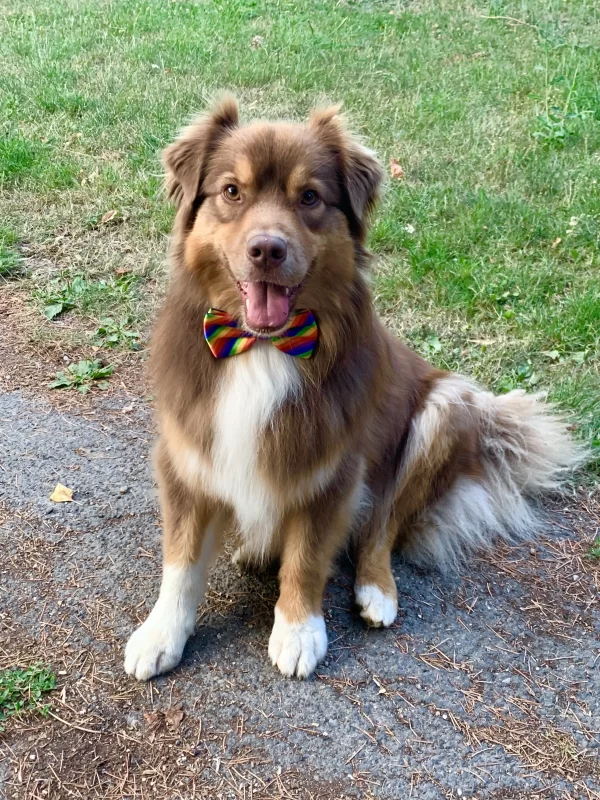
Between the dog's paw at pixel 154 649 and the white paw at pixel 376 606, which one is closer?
the dog's paw at pixel 154 649

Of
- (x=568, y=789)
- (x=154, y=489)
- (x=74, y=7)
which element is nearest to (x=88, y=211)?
(x=154, y=489)

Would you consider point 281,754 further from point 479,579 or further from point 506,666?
point 479,579

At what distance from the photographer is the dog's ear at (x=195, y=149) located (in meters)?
2.72

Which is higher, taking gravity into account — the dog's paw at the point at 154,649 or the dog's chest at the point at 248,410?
the dog's chest at the point at 248,410

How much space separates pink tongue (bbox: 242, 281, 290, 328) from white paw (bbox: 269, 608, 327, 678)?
46.2 inches

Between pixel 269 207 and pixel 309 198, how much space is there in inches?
7.0

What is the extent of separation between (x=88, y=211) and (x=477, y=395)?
3687 millimetres

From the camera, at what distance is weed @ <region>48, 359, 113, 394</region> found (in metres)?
4.42

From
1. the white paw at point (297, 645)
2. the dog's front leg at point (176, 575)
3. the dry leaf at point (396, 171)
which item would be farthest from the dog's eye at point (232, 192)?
the dry leaf at point (396, 171)

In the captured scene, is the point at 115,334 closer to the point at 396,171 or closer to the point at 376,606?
the point at 376,606

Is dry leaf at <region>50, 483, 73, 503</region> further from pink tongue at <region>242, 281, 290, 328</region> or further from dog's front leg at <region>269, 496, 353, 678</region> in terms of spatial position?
pink tongue at <region>242, 281, 290, 328</region>

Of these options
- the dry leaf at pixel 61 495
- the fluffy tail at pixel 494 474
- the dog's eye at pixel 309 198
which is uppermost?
the dog's eye at pixel 309 198

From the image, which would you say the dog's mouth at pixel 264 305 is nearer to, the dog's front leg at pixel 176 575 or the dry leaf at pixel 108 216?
the dog's front leg at pixel 176 575

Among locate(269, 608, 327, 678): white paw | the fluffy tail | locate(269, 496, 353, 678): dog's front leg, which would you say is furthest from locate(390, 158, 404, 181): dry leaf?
locate(269, 608, 327, 678): white paw
